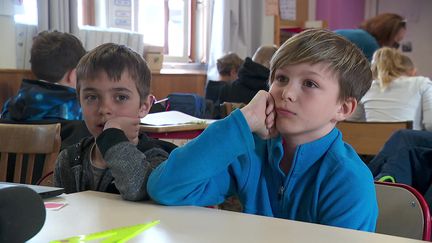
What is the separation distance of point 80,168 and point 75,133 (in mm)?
900

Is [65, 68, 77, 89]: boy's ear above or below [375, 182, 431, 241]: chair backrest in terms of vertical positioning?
above

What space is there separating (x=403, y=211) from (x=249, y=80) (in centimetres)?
275

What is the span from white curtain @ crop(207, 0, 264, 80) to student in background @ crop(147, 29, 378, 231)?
3945 mm

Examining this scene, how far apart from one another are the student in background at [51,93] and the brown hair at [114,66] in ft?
3.79

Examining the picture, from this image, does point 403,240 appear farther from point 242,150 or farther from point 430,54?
point 430,54

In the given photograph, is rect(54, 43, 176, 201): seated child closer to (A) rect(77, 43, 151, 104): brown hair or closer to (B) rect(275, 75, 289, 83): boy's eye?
(A) rect(77, 43, 151, 104): brown hair

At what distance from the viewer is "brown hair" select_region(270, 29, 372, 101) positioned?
3.74 feet

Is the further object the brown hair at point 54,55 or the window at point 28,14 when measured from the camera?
the window at point 28,14

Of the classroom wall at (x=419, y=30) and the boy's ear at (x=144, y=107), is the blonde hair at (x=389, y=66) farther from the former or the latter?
the classroom wall at (x=419, y=30)

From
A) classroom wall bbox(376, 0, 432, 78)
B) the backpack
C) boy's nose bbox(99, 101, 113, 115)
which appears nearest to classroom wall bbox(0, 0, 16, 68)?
the backpack

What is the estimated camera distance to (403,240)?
78 centimetres

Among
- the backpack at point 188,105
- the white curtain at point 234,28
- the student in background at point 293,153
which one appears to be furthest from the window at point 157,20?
the student in background at point 293,153

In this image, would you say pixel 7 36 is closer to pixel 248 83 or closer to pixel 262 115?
pixel 248 83

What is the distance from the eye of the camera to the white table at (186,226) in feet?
2.61
